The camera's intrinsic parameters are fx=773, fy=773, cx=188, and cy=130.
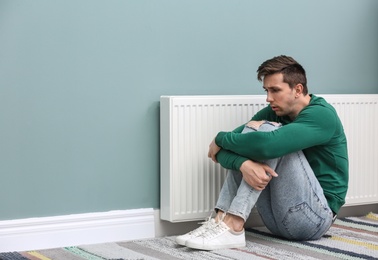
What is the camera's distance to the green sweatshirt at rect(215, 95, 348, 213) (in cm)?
259

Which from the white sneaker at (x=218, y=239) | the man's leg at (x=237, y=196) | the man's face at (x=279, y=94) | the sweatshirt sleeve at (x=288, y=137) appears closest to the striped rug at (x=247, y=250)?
the white sneaker at (x=218, y=239)

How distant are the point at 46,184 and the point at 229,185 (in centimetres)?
63

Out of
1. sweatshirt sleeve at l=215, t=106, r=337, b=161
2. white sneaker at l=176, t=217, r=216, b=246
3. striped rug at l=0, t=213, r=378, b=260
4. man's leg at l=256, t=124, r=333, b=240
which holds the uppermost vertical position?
sweatshirt sleeve at l=215, t=106, r=337, b=161

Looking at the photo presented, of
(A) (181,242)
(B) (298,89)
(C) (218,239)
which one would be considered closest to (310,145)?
(B) (298,89)

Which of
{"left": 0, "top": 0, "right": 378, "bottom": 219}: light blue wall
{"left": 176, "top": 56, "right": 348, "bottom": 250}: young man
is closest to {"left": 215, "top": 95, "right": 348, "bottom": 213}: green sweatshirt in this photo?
{"left": 176, "top": 56, "right": 348, "bottom": 250}: young man

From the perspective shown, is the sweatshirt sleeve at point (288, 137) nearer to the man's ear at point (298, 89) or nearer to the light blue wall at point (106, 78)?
the man's ear at point (298, 89)

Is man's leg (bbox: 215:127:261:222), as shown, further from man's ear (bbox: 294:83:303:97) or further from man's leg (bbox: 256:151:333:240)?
man's ear (bbox: 294:83:303:97)

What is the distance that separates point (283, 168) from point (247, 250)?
31cm

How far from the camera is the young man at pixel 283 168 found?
260 centimetres

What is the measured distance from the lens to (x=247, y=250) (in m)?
2.61

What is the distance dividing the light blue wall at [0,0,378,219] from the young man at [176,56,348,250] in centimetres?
29

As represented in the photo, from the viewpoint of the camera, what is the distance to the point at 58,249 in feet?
8.52

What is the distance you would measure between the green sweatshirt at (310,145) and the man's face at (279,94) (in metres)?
0.06

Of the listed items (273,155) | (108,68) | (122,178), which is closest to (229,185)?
(273,155)
